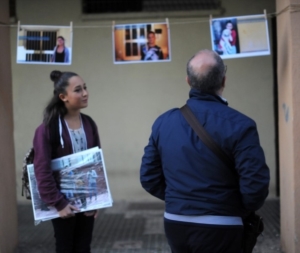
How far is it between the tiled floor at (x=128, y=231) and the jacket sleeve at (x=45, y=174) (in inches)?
76.7

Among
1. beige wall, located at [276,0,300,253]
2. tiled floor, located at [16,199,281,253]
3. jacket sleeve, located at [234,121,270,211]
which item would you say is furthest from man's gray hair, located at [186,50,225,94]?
tiled floor, located at [16,199,281,253]

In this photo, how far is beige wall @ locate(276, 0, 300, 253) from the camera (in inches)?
209

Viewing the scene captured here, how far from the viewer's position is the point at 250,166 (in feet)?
10.0

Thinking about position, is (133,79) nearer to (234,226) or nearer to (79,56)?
A: (79,56)

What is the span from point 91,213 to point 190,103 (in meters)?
1.67

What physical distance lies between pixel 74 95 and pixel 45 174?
26.0 inches

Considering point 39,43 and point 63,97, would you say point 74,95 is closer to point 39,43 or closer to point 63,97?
point 63,97

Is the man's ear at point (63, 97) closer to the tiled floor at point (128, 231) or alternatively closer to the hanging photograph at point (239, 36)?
the hanging photograph at point (239, 36)

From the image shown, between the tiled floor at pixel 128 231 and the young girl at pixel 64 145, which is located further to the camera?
the tiled floor at pixel 128 231

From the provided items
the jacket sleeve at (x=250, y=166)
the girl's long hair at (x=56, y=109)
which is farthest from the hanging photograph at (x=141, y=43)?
the jacket sleeve at (x=250, y=166)

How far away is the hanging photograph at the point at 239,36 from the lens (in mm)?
5801

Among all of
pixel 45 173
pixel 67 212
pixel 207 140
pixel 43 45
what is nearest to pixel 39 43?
pixel 43 45

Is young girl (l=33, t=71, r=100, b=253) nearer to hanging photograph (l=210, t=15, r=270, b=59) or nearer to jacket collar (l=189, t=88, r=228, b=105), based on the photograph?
jacket collar (l=189, t=88, r=228, b=105)

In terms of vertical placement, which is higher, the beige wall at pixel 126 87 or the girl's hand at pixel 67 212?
the beige wall at pixel 126 87
